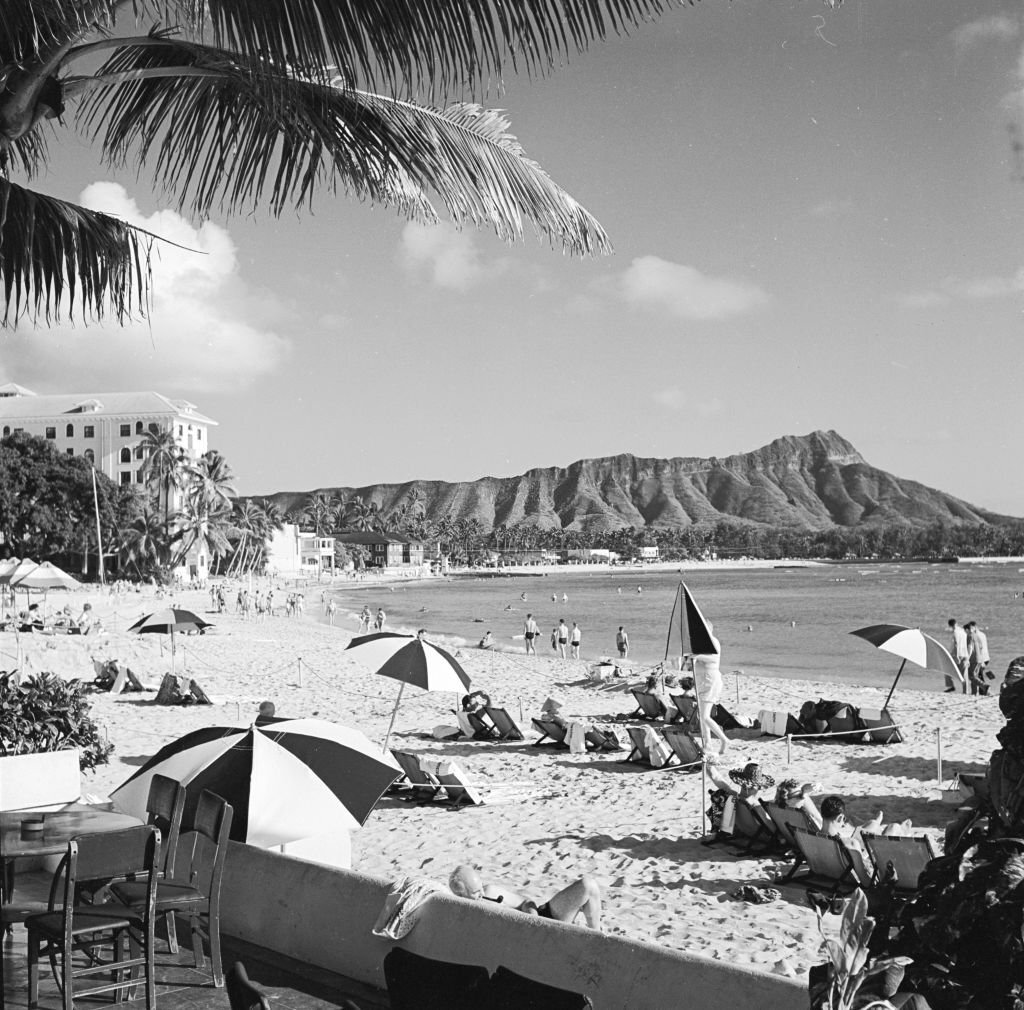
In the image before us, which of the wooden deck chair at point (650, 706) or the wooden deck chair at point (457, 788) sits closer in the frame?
the wooden deck chair at point (457, 788)

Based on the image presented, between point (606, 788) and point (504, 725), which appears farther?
point (504, 725)

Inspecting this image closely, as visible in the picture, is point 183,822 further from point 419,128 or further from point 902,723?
point 902,723

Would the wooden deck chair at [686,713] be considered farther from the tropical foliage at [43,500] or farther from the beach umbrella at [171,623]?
the tropical foliage at [43,500]

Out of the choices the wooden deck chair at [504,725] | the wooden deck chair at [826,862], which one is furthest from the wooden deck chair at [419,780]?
the wooden deck chair at [826,862]

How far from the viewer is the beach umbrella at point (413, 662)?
10875 mm

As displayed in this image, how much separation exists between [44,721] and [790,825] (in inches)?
222

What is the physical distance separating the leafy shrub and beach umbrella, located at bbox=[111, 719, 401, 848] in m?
2.04

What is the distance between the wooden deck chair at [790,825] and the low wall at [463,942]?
4427 millimetres

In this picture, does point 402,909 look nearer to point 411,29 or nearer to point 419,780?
point 411,29

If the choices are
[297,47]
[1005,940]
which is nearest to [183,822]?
[297,47]

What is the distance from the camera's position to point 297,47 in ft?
8.32

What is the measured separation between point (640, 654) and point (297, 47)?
1525 inches

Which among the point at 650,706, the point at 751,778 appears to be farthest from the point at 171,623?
the point at 751,778

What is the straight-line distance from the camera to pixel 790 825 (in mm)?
8227
